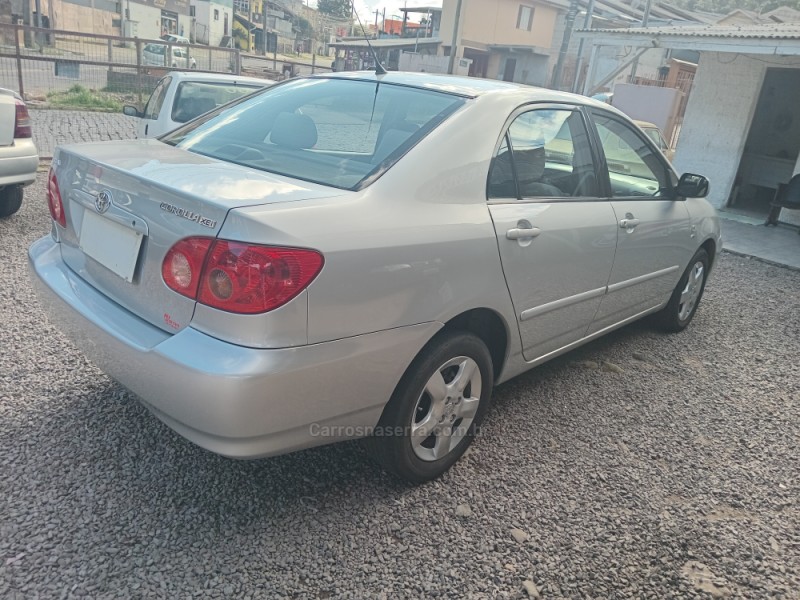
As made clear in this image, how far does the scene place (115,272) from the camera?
228 centimetres

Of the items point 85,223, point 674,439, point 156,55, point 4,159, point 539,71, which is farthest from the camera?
point 539,71

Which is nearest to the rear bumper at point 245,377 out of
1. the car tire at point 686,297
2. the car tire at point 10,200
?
the car tire at point 686,297

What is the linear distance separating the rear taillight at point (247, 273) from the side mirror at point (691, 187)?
2980 mm

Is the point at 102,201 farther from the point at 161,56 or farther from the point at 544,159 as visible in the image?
the point at 161,56

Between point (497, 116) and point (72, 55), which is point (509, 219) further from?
point (72, 55)

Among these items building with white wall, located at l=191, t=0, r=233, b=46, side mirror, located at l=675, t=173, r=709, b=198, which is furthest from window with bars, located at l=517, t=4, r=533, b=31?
side mirror, located at l=675, t=173, r=709, b=198

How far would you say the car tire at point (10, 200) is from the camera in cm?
572

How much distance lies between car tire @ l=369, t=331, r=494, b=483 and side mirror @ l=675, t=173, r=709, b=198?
6.95ft

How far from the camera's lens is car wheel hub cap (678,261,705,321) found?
4617 millimetres

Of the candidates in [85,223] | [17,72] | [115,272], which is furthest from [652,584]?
[17,72]

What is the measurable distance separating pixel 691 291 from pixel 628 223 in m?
1.60

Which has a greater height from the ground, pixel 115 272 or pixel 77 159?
pixel 77 159

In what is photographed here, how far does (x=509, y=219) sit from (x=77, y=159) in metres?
1.78

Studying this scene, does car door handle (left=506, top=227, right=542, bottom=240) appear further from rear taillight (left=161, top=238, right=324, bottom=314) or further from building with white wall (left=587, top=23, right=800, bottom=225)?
building with white wall (left=587, top=23, right=800, bottom=225)
